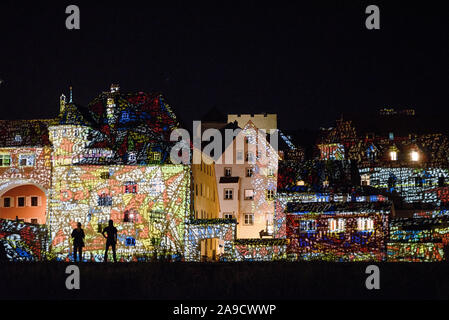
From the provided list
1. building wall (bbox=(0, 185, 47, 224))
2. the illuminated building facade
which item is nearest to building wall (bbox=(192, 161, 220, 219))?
the illuminated building facade

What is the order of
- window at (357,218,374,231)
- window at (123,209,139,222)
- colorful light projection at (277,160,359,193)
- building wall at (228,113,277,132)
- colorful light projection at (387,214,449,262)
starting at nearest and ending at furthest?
colorful light projection at (387,214,449,262) → window at (357,218,374,231) → window at (123,209,139,222) → colorful light projection at (277,160,359,193) → building wall at (228,113,277,132)

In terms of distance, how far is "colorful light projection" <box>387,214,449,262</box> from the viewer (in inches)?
2244

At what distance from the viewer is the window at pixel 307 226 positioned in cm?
6343

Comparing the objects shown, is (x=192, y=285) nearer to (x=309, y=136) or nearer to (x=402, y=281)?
(x=402, y=281)

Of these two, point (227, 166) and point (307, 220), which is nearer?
point (307, 220)

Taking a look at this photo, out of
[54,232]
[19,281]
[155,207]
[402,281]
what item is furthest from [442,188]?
[19,281]

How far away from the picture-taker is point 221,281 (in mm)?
38906

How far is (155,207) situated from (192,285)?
31675 millimetres

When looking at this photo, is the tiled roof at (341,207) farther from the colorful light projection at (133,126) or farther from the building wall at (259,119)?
the building wall at (259,119)

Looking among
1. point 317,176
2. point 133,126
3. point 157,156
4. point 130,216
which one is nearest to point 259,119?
point 317,176

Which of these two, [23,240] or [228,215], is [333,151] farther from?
[23,240]

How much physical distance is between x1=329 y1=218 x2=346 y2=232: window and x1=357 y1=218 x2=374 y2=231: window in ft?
3.28

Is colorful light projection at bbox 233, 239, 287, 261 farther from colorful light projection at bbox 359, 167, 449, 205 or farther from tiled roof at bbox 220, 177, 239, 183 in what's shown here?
tiled roof at bbox 220, 177, 239, 183

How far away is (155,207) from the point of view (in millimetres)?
70250
